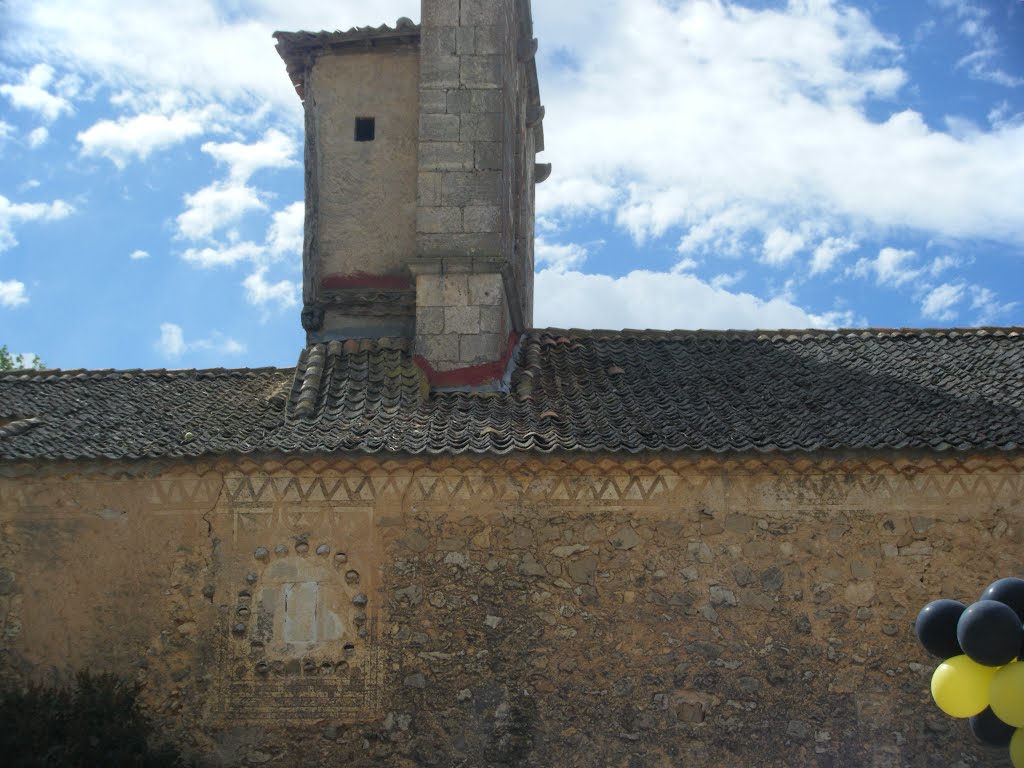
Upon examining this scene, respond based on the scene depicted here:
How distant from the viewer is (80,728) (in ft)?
30.8

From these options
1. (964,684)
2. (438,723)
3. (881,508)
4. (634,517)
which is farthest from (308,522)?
(964,684)

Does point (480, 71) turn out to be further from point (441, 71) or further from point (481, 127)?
point (481, 127)

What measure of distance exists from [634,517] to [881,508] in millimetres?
1905

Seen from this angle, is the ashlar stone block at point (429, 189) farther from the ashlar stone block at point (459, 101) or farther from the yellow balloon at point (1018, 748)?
the yellow balloon at point (1018, 748)

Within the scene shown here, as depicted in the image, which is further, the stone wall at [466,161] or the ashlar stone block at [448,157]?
the ashlar stone block at [448,157]

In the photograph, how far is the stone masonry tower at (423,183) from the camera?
12320 mm

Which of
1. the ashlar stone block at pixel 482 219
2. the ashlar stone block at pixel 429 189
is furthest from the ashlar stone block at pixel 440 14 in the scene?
the ashlar stone block at pixel 482 219

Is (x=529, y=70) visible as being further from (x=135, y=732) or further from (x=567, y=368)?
(x=135, y=732)

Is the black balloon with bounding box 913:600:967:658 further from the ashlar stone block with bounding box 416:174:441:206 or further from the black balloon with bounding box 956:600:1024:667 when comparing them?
the ashlar stone block with bounding box 416:174:441:206

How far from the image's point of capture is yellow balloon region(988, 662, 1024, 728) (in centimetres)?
648

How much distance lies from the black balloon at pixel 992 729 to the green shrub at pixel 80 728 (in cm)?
575

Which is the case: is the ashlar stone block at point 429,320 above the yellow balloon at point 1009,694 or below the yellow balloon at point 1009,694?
above

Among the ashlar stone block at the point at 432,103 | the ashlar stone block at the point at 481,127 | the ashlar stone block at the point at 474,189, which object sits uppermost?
the ashlar stone block at the point at 432,103

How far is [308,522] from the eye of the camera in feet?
32.9
